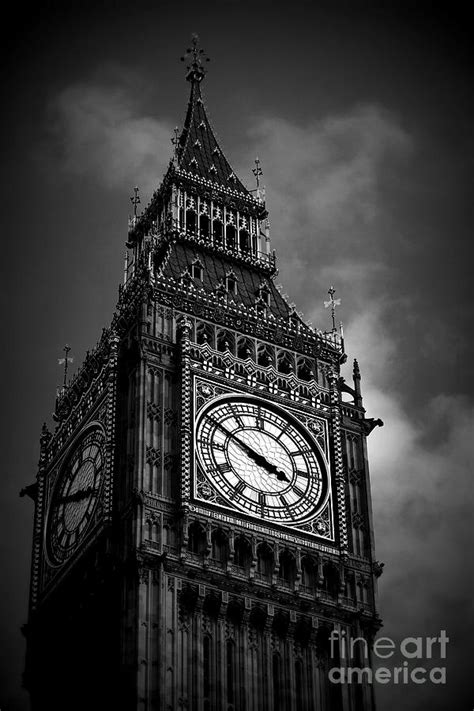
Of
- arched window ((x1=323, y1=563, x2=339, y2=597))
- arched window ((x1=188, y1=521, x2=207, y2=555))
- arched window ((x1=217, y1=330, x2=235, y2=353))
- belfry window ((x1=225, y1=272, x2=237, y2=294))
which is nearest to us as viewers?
arched window ((x1=188, y1=521, x2=207, y2=555))

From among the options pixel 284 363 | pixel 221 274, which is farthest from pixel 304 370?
pixel 221 274

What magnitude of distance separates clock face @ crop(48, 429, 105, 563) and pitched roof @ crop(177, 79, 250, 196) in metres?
16.7

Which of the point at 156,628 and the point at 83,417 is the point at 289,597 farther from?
the point at 83,417

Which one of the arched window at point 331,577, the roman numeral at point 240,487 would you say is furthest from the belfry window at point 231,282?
the arched window at point 331,577

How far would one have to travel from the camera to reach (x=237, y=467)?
66.2 metres

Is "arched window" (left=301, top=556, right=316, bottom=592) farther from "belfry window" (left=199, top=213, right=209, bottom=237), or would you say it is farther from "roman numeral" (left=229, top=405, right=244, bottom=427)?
"belfry window" (left=199, top=213, right=209, bottom=237)

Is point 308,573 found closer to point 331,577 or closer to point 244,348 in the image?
point 331,577

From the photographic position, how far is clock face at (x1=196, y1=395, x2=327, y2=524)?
65.6 meters

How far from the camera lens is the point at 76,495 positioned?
223 ft

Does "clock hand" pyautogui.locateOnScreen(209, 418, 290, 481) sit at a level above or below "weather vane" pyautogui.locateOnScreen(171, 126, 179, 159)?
below

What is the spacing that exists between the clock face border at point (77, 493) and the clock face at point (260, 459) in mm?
3864

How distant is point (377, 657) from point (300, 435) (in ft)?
29.0

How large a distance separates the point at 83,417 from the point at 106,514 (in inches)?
260

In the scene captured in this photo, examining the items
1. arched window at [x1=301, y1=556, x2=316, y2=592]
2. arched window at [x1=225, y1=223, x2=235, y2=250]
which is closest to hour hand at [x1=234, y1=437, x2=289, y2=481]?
arched window at [x1=301, y1=556, x2=316, y2=592]
